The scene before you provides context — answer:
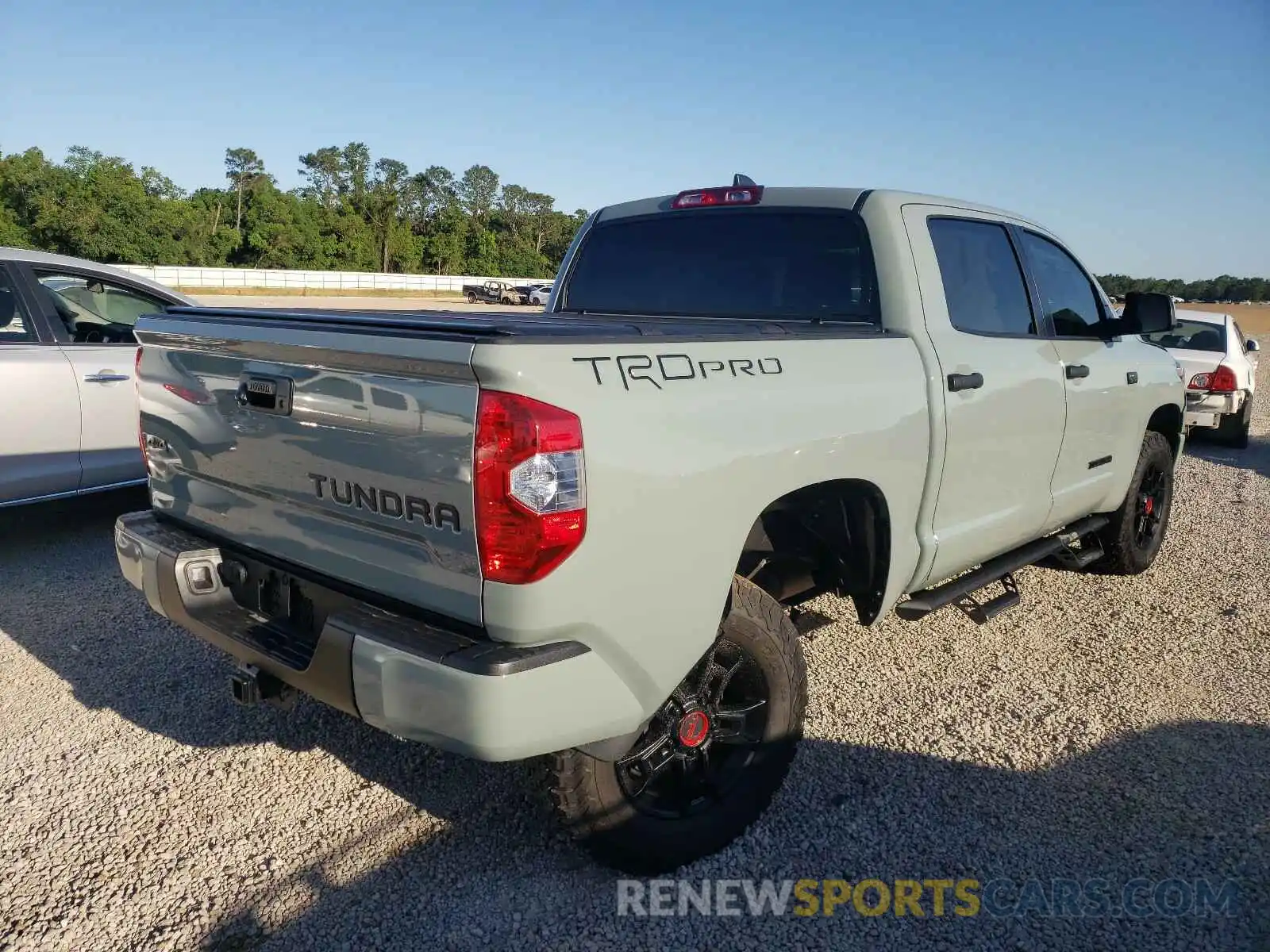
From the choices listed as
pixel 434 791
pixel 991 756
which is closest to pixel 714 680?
pixel 434 791

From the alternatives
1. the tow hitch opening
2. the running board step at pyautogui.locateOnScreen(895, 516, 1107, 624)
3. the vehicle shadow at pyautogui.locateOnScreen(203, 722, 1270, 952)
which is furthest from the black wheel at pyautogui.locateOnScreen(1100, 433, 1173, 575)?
the tow hitch opening

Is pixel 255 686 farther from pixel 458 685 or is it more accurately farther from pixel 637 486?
pixel 637 486

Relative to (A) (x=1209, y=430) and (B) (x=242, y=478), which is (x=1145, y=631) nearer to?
(B) (x=242, y=478)

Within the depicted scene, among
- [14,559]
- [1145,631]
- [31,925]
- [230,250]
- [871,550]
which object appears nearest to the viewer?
[31,925]

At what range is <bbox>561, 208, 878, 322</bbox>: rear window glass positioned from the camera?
351 cm

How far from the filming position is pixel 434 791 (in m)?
3.14

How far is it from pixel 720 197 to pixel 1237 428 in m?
9.63

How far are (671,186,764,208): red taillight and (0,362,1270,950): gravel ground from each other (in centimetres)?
209

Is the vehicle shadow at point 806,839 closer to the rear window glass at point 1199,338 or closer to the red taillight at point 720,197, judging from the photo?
the red taillight at point 720,197

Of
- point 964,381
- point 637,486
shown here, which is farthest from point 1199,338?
point 637,486

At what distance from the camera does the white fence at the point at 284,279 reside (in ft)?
152

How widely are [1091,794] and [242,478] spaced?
3011 millimetres

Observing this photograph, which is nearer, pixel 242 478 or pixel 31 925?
pixel 31 925

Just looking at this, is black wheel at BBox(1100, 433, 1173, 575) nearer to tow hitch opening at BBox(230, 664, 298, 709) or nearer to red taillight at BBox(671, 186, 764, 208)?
red taillight at BBox(671, 186, 764, 208)
